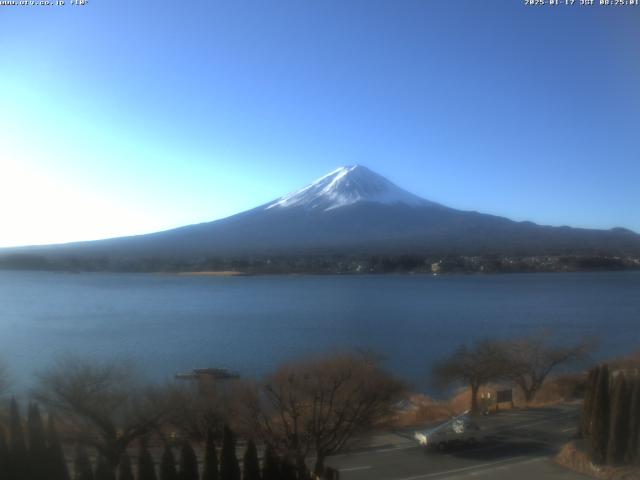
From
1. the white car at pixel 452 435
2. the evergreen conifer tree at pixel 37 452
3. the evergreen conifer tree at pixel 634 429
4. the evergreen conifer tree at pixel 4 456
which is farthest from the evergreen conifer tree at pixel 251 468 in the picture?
the evergreen conifer tree at pixel 634 429

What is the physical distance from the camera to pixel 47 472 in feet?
14.4

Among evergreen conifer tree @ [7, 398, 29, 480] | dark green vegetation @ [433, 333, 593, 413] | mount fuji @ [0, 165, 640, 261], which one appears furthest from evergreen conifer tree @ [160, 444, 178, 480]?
mount fuji @ [0, 165, 640, 261]

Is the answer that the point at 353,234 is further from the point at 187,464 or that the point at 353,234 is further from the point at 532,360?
the point at 187,464

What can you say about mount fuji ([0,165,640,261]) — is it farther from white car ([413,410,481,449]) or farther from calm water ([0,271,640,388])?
white car ([413,410,481,449])

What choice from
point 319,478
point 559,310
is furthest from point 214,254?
point 319,478

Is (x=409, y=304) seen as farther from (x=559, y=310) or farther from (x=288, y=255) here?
(x=288, y=255)

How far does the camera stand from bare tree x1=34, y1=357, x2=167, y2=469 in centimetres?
586

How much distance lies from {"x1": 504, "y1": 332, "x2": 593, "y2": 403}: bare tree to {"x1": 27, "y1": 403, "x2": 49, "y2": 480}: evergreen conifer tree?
24.7 feet

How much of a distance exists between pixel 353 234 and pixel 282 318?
129ft

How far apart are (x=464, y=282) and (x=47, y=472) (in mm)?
38618

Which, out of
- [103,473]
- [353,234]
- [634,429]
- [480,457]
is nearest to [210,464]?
[103,473]

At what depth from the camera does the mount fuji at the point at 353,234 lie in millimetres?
52844

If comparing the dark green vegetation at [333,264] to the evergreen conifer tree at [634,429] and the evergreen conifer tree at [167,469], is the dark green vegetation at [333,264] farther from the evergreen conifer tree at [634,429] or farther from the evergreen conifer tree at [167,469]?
the evergreen conifer tree at [167,469]

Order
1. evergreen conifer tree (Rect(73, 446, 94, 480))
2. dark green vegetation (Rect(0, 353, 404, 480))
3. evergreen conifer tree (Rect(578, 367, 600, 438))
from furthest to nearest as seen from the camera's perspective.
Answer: evergreen conifer tree (Rect(578, 367, 600, 438)), dark green vegetation (Rect(0, 353, 404, 480)), evergreen conifer tree (Rect(73, 446, 94, 480))
